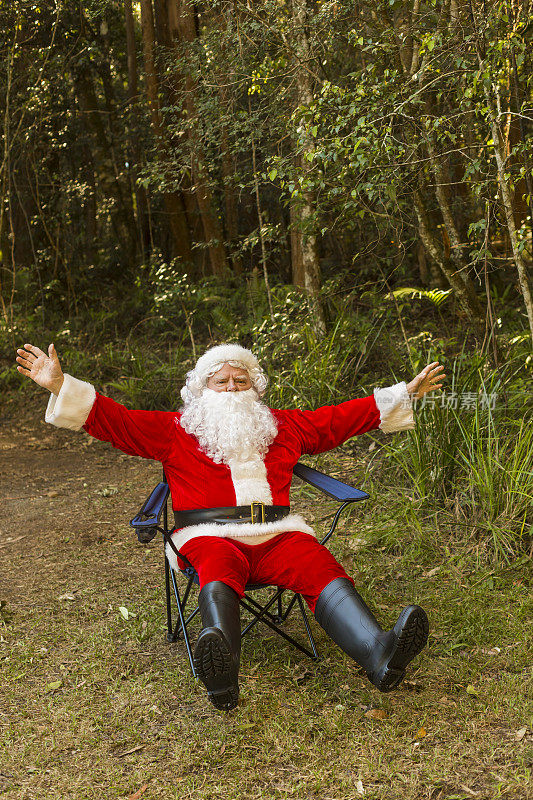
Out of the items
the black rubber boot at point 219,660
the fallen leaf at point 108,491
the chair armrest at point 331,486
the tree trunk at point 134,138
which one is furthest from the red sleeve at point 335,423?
the tree trunk at point 134,138

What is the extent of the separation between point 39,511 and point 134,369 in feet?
8.57

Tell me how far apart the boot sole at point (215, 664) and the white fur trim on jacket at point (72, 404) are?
1037 mm

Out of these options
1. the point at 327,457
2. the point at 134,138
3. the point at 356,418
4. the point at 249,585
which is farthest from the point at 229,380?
the point at 134,138

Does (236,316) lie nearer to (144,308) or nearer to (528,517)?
(144,308)

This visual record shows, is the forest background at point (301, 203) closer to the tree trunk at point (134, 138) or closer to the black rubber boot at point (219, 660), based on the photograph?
the tree trunk at point (134, 138)

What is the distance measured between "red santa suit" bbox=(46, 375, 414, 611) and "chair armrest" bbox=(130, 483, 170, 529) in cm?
5

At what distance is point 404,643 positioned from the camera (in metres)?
2.35

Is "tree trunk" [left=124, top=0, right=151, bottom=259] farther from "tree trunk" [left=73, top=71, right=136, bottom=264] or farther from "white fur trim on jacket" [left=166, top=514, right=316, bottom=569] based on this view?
"white fur trim on jacket" [left=166, top=514, right=316, bottom=569]

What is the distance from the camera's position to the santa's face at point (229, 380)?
3287mm

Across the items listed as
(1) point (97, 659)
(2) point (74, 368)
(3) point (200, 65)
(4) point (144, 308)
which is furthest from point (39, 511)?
(4) point (144, 308)

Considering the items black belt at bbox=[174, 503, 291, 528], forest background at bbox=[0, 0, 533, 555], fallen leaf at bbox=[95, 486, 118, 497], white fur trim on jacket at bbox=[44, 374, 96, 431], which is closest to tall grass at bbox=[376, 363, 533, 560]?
forest background at bbox=[0, 0, 533, 555]

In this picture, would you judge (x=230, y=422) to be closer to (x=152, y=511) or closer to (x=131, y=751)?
(x=152, y=511)

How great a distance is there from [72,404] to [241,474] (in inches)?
28.8

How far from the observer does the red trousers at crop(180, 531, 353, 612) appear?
272cm
